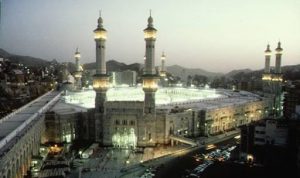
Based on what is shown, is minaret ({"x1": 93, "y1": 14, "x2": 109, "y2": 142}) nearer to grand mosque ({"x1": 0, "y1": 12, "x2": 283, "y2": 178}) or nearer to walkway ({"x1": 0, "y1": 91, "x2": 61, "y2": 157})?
grand mosque ({"x1": 0, "y1": 12, "x2": 283, "y2": 178})

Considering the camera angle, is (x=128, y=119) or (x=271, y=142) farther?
(x=128, y=119)

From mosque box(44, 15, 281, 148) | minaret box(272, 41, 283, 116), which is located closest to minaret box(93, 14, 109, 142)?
mosque box(44, 15, 281, 148)

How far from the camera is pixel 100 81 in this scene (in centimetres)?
4425

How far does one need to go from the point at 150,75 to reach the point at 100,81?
6689 mm

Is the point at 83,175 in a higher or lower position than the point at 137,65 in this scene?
lower

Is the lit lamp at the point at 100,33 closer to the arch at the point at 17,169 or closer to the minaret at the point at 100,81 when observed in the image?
the minaret at the point at 100,81

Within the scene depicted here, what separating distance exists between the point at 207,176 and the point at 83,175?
38.8 ft

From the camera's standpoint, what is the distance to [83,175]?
31922 millimetres

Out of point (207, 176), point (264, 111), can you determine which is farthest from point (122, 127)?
point (264, 111)

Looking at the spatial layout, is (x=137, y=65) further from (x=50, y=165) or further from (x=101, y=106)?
(x=50, y=165)

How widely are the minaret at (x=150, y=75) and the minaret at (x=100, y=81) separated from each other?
5.53m

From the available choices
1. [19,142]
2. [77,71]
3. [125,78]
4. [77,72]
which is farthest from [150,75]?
[125,78]

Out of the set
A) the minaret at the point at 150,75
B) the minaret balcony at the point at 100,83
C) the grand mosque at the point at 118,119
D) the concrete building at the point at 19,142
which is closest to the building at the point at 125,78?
the grand mosque at the point at 118,119

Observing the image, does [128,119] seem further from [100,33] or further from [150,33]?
[100,33]
